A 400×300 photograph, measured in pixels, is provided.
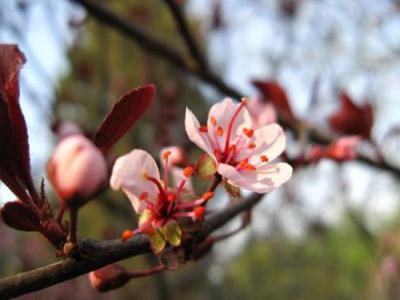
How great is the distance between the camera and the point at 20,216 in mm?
618

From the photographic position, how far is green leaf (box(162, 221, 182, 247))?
0.67 m

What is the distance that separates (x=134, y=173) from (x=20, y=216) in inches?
5.9

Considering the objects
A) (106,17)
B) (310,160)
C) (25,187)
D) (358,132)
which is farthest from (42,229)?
(358,132)

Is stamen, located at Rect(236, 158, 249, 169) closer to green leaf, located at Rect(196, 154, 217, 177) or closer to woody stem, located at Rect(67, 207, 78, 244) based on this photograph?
green leaf, located at Rect(196, 154, 217, 177)

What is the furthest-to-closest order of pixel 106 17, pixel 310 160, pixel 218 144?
pixel 106 17, pixel 310 160, pixel 218 144

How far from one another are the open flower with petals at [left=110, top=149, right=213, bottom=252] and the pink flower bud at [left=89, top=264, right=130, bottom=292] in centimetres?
10

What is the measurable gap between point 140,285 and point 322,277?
2755 mm

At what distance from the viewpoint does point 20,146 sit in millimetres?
625

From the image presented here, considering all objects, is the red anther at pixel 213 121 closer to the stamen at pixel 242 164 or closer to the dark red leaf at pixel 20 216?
the stamen at pixel 242 164

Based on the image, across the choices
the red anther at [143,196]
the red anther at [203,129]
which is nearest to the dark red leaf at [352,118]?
the red anther at [203,129]

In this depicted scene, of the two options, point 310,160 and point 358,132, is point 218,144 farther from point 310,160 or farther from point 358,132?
point 358,132

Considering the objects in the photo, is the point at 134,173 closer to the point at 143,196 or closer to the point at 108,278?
the point at 143,196

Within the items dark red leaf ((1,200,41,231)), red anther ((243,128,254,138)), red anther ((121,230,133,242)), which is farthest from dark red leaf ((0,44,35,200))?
red anther ((243,128,254,138))

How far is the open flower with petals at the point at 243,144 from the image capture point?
705 mm
